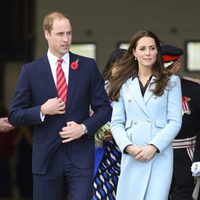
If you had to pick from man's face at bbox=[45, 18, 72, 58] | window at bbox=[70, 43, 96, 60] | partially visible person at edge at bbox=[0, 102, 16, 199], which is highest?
man's face at bbox=[45, 18, 72, 58]

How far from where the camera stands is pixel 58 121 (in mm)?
4141

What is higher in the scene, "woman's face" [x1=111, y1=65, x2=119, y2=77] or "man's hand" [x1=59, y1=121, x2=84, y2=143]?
"woman's face" [x1=111, y1=65, x2=119, y2=77]

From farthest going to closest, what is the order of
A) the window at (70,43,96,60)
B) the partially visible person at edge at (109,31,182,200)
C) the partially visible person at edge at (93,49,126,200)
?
the window at (70,43,96,60)
the partially visible person at edge at (93,49,126,200)
the partially visible person at edge at (109,31,182,200)

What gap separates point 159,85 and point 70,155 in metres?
0.74

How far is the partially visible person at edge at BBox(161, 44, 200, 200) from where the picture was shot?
5008mm

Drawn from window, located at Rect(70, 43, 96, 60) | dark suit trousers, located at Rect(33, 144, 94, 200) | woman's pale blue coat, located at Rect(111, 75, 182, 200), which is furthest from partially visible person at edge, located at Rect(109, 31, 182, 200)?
window, located at Rect(70, 43, 96, 60)

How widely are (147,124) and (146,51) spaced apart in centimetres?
48

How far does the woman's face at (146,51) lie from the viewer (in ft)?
14.6

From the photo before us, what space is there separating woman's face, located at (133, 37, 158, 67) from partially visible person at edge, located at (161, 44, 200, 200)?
536 mm

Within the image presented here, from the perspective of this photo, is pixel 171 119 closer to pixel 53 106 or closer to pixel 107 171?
pixel 53 106

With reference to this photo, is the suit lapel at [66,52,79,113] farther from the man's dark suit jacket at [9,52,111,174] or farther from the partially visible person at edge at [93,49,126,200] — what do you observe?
the partially visible person at edge at [93,49,126,200]

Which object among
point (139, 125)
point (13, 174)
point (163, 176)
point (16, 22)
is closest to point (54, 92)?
point (139, 125)

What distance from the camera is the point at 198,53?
10570 mm

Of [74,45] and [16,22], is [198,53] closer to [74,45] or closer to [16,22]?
[74,45]
